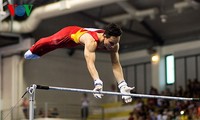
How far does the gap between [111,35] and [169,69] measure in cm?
1490

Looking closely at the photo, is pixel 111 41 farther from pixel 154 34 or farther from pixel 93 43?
pixel 154 34

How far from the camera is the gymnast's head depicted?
24.3 feet

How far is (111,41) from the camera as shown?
7551 mm

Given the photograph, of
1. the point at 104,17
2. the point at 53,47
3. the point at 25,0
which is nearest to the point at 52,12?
the point at 25,0

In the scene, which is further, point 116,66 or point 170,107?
point 170,107

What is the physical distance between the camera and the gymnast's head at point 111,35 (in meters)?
7.41

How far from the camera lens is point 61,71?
22344 millimetres

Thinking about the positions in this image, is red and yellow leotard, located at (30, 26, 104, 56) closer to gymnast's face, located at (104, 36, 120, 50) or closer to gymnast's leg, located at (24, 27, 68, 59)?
gymnast's leg, located at (24, 27, 68, 59)

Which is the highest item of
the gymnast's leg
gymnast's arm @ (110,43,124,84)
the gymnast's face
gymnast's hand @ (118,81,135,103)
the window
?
the window

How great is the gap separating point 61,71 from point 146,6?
5.27 m

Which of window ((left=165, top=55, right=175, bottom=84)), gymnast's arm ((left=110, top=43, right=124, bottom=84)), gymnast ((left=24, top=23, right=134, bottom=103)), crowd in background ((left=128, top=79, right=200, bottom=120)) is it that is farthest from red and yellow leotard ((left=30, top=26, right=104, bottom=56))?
window ((left=165, top=55, right=175, bottom=84))

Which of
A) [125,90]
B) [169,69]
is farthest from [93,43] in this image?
[169,69]

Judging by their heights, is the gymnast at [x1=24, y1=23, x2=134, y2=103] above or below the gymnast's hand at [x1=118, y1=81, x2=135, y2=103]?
above

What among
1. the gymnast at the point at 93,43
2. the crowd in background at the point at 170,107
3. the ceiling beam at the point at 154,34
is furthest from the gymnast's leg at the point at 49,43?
the ceiling beam at the point at 154,34
